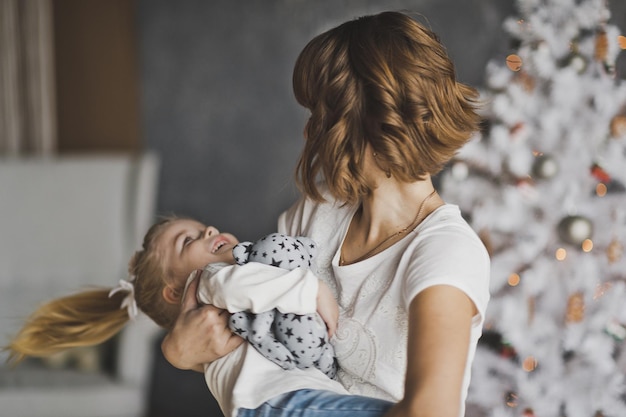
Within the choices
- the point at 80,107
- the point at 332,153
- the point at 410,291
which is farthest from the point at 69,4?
the point at 410,291

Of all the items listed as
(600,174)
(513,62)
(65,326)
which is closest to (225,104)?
(513,62)

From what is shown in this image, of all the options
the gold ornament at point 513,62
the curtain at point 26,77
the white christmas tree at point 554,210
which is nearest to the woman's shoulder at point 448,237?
the white christmas tree at point 554,210

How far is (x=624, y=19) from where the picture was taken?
9.74 ft

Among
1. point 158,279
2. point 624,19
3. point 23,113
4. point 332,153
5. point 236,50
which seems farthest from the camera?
point 23,113

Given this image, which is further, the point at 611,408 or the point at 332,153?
the point at 611,408

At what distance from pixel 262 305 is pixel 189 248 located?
0.46 m

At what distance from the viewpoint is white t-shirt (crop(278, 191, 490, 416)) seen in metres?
1.26

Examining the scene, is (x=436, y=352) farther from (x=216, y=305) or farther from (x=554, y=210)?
(x=554, y=210)

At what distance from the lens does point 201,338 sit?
153 cm

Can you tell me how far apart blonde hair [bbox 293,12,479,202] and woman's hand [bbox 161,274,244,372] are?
359mm

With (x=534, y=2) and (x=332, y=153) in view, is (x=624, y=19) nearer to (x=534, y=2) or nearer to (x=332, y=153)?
(x=534, y=2)

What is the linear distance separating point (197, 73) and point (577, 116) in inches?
72.8

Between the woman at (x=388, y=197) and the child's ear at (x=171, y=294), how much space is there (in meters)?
0.31

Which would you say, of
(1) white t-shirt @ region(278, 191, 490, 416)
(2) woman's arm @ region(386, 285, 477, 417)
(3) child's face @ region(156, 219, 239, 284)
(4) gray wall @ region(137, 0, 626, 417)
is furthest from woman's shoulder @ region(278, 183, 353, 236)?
(4) gray wall @ region(137, 0, 626, 417)
